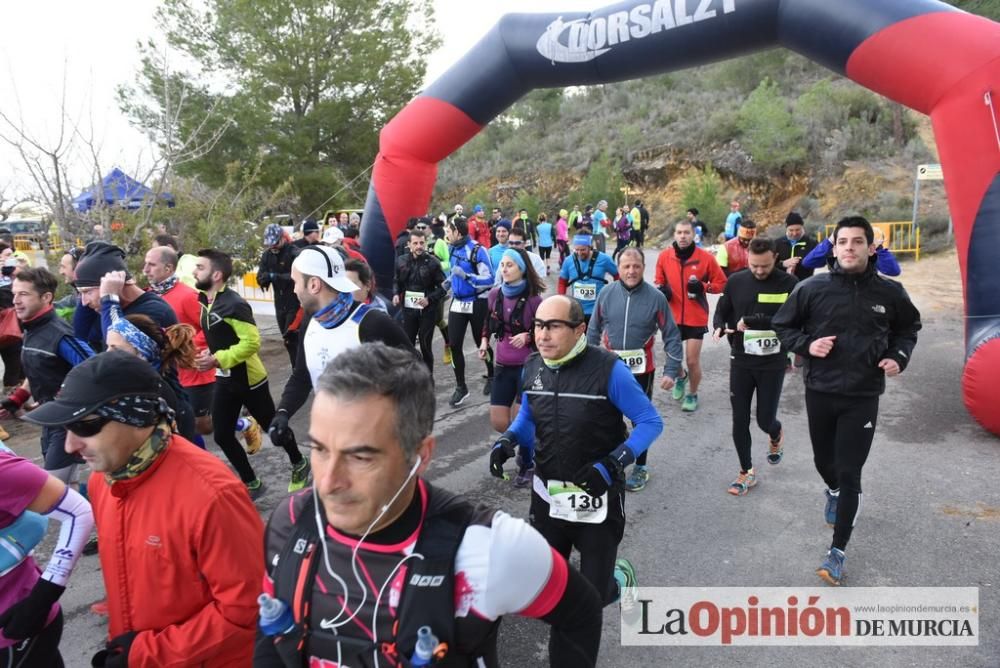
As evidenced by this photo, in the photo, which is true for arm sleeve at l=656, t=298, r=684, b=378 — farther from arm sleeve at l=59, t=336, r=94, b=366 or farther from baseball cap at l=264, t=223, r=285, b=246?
baseball cap at l=264, t=223, r=285, b=246

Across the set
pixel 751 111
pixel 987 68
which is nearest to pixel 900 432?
pixel 987 68

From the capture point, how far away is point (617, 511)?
288 cm

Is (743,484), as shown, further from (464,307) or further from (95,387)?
(95,387)

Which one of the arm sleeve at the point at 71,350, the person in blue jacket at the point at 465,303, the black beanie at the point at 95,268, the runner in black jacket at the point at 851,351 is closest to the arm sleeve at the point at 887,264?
the runner in black jacket at the point at 851,351

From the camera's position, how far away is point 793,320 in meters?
3.96

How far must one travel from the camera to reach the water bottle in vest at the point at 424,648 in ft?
4.10

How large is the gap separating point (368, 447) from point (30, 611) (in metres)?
1.47

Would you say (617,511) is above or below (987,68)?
below

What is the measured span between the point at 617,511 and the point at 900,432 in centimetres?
437

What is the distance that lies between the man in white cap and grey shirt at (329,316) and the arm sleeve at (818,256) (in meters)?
5.40

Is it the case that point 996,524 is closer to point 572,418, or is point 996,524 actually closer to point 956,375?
point 572,418

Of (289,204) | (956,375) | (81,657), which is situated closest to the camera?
(81,657)

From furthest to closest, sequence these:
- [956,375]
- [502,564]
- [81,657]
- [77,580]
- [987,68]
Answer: [956,375]
[987,68]
[77,580]
[81,657]
[502,564]

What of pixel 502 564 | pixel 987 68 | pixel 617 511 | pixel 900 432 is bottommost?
pixel 900 432
